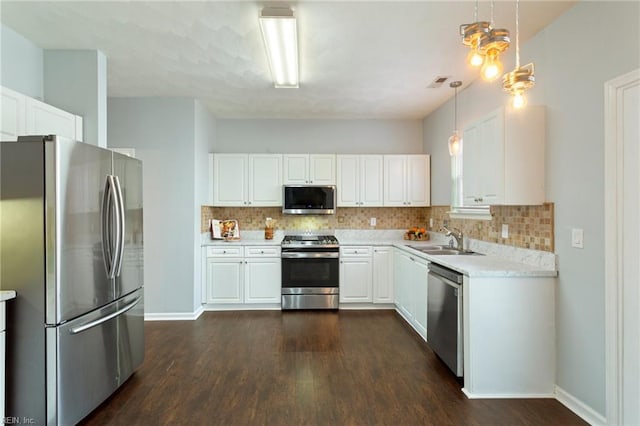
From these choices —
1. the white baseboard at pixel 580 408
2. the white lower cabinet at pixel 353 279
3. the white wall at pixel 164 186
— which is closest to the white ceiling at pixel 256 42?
the white wall at pixel 164 186

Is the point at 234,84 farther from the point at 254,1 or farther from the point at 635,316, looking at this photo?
the point at 635,316

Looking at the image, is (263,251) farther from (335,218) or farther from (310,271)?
(335,218)

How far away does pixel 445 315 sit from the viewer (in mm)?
2971

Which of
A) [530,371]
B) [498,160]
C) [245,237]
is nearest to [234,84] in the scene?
[245,237]

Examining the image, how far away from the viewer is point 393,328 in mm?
4125

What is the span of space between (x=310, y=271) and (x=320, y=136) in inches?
81.5

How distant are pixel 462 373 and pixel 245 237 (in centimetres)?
356

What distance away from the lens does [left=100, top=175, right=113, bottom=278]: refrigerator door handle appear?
2367 millimetres

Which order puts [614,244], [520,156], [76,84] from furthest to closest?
1. [76,84]
2. [520,156]
3. [614,244]

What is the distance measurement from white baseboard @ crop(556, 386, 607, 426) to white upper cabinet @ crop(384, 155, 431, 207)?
305 cm

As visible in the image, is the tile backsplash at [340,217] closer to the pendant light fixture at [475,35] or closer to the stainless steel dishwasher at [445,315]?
the stainless steel dishwasher at [445,315]

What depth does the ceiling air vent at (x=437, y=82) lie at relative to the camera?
12.1 ft

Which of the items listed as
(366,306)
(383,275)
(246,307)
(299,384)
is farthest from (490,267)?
(246,307)

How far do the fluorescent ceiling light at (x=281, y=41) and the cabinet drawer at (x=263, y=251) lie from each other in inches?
88.9
